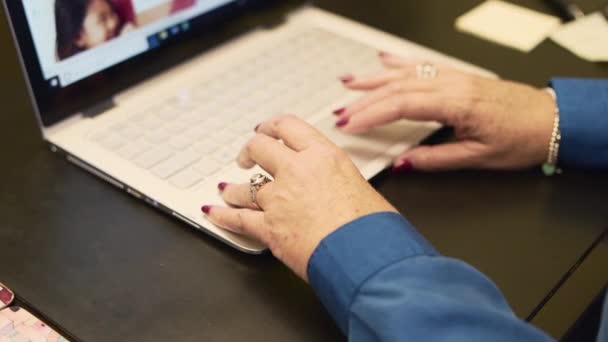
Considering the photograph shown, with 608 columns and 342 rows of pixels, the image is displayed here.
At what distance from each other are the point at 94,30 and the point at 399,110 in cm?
37

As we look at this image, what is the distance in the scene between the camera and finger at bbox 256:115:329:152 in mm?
716

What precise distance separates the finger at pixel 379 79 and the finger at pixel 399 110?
6 cm

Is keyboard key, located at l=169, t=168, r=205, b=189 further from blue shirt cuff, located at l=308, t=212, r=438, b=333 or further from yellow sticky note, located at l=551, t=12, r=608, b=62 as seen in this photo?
yellow sticky note, located at l=551, t=12, r=608, b=62

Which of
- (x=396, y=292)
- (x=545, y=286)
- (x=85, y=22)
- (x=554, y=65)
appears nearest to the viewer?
(x=396, y=292)

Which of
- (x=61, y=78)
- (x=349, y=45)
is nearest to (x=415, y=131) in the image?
(x=349, y=45)

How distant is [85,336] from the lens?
628 mm

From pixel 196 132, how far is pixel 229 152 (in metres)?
0.06

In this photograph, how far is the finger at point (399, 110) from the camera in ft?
2.69

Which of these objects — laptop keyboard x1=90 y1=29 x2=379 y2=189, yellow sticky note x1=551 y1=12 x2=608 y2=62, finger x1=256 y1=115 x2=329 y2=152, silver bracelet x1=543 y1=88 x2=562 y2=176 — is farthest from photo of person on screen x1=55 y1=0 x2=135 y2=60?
yellow sticky note x1=551 y1=12 x2=608 y2=62

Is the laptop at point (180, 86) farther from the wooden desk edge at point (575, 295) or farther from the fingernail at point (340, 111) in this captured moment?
the wooden desk edge at point (575, 295)

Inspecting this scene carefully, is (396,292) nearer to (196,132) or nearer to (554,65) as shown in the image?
(196,132)

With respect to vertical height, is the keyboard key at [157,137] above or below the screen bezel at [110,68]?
below

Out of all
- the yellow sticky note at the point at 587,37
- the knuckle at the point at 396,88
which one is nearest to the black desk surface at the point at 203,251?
the knuckle at the point at 396,88

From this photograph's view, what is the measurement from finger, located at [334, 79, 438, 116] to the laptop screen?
0.87 feet
